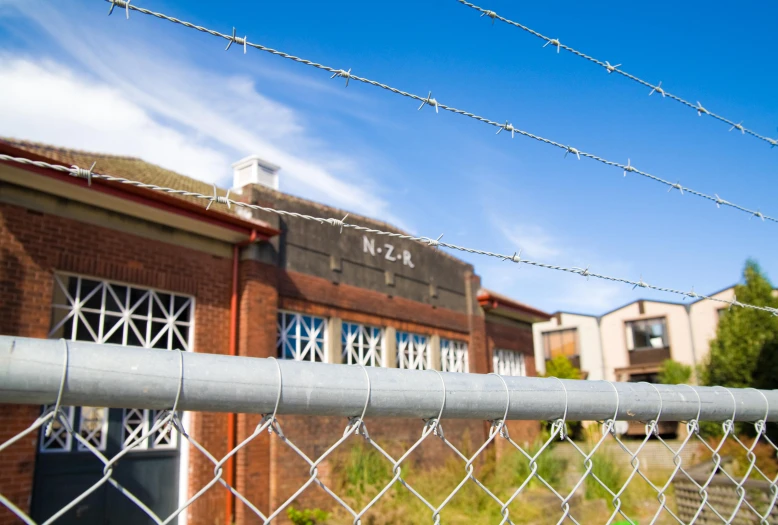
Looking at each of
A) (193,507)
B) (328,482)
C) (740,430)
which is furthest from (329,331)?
(740,430)

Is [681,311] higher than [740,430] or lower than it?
higher

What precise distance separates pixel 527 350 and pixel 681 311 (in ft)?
52.3

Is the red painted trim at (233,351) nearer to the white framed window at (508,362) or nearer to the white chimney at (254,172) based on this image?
the white chimney at (254,172)

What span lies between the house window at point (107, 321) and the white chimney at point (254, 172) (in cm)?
349

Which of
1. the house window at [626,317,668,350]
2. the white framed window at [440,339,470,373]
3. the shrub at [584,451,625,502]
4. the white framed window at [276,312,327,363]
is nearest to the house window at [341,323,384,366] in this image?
the white framed window at [276,312,327,363]

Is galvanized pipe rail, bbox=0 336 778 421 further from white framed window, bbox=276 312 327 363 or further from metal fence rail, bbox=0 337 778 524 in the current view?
white framed window, bbox=276 312 327 363

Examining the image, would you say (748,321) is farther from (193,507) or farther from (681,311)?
(193,507)

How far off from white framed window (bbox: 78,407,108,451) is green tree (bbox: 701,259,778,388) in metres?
19.2

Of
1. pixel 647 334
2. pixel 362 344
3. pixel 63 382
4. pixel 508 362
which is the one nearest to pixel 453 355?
pixel 508 362

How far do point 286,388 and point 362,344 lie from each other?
12.4 meters

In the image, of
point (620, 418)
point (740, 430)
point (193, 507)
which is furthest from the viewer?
point (740, 430)

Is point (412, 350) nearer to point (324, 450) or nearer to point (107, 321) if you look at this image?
point (324, 450)

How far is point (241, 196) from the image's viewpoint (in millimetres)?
12398

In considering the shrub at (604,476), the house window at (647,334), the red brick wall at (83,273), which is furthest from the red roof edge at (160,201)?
the house window at (647,334)
